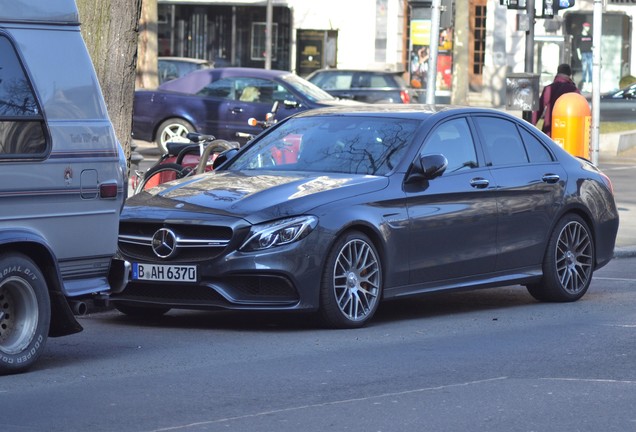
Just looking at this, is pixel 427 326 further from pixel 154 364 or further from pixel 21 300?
pixel 21 300

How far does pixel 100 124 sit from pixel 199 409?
215 cm

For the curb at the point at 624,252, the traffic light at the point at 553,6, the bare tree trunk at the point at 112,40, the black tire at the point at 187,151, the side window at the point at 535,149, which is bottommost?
the curb at the point at 624,252

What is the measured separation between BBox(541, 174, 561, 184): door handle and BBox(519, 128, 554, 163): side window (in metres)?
0.17

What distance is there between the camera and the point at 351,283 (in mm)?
9922

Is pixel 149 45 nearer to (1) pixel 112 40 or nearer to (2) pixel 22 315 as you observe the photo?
(1) pixel 112 40

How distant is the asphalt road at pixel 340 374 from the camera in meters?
6.93

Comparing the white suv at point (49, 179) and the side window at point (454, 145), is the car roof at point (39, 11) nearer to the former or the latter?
the white suv at point (49, 179)

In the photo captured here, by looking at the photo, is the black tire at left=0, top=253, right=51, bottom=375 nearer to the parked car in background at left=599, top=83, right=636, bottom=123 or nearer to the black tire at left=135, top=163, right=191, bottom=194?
the black tire at left=135, top=163, right=191, bottom=194

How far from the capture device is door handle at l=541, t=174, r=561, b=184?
11594mm

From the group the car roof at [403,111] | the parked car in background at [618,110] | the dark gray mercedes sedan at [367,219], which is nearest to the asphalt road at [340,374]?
the dark gray mercedes sedan at [367,219]

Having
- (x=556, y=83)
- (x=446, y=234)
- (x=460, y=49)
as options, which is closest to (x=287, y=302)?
(x=446, y=234)

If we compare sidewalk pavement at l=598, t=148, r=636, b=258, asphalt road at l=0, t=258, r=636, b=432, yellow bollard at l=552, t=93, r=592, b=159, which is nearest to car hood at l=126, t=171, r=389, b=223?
asphalt road at l=0, t=258, r=636, b=432

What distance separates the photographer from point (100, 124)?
857cm

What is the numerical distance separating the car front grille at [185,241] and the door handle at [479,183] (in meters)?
2.22
